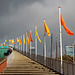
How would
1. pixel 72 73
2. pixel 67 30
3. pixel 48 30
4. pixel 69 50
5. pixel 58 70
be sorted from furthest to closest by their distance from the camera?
pixel 69 50
pixel 48 30
pixel 58 70
pixel 67 30
pixel 72 73

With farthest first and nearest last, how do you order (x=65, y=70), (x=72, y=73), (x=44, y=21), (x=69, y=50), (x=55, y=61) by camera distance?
(x=69, y=50) < (x=44, y=21) < (x=55, y=61) < (x=65, y=70) < (x=72, y=73)

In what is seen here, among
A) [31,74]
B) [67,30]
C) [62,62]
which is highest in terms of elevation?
[67,30]

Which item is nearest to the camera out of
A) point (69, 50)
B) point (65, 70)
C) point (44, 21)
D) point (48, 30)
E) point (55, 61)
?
point (65, 70)

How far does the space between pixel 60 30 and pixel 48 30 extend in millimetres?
7251

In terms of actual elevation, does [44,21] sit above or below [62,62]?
above

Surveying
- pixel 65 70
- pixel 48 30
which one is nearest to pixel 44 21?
pixel 48 30

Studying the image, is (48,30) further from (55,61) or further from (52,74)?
(52,74)

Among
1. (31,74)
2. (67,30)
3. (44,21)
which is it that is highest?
(44,21)

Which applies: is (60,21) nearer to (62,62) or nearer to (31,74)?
(62,62)

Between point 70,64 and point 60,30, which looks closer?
point 70,64

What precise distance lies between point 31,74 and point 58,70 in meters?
3.01

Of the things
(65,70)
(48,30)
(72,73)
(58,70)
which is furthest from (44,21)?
(72,73)

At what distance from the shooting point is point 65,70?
18906mm

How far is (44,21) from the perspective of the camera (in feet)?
104
